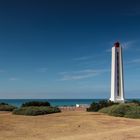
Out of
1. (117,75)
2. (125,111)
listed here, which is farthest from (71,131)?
(117,75)

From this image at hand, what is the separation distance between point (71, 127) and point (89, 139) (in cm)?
398

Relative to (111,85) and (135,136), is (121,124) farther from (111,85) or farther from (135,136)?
(111,85)

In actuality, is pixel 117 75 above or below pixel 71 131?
above

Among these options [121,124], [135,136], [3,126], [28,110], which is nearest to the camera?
[135,136]

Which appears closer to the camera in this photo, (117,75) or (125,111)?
(125,111)

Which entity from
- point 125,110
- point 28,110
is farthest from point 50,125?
point 125,110

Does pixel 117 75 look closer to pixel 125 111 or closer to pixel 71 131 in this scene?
pixel 125 111

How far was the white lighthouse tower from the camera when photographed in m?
44.6

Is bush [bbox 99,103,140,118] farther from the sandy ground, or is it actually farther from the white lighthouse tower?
the white lighthouse tower

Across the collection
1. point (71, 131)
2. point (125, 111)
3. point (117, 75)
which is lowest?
point (71, 131)

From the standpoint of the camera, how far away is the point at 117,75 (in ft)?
147

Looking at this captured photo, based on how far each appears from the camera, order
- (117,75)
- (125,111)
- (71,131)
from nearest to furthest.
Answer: (71,131), (125,111), (117,75)

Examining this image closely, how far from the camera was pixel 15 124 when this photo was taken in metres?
19.8

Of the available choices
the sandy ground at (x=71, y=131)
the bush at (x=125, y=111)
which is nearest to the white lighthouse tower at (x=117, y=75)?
the bush at (x=125, y=111)
